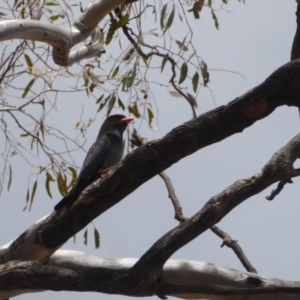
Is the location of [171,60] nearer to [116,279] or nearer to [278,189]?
→ [278,189]

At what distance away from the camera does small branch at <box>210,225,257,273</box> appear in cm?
336

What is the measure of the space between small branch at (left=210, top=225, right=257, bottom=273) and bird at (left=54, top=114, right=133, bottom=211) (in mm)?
606

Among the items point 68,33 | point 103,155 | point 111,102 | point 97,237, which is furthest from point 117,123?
point 68,33

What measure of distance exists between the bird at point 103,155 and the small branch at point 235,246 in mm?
606

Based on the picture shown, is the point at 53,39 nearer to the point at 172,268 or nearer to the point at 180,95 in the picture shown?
the point at 180,95

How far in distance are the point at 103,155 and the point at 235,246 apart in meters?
0.94

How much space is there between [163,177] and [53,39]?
883 millimetres

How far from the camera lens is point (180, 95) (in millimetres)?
4422

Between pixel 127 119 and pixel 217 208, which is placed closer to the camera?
pixel 217 208

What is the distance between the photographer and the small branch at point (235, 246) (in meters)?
3.36

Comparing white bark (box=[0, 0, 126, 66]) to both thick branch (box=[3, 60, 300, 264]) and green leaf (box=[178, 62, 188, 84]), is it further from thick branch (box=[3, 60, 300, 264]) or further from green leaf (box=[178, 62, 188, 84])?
thick branch (box=[3, 60, 300, 264])

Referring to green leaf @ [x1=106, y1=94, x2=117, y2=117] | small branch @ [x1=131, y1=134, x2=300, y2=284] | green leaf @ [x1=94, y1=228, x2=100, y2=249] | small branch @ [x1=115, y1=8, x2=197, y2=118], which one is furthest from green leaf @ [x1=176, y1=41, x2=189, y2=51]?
small branch @ [x1=131, y1=134, x2=300, y2=284]

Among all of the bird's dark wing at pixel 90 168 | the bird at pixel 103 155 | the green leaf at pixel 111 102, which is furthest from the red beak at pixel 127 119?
the bird's dark wing at pixel 90 168

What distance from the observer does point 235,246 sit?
3.47 metres
